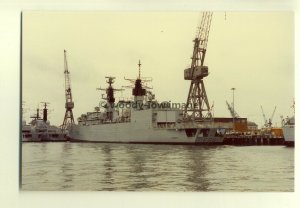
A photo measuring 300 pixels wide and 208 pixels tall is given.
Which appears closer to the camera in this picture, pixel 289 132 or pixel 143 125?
pixel 289 132

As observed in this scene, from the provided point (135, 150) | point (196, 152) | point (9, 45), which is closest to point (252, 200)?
point (196, 152)

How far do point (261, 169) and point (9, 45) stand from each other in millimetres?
Result: 1556

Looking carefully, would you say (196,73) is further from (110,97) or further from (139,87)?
(110,97)

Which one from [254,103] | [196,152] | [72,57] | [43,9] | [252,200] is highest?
[43,9]

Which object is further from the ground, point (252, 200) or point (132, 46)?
point (132, 46)

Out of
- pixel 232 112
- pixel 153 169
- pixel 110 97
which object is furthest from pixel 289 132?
pixel 110 97

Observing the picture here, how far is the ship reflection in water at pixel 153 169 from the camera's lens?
10.3 ft

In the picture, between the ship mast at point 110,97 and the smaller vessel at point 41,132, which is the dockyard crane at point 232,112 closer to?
the ship mast at point 110,97

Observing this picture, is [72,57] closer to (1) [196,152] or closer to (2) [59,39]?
(2) [59,39]

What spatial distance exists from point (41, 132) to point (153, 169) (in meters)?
0.65

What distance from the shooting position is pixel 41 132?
10.3ft

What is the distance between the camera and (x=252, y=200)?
314 centimetres

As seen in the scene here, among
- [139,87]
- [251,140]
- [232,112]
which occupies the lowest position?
[251,140]

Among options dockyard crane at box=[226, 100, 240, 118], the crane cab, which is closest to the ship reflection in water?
dockyard crane at box=[226, 100, 240, 118]
